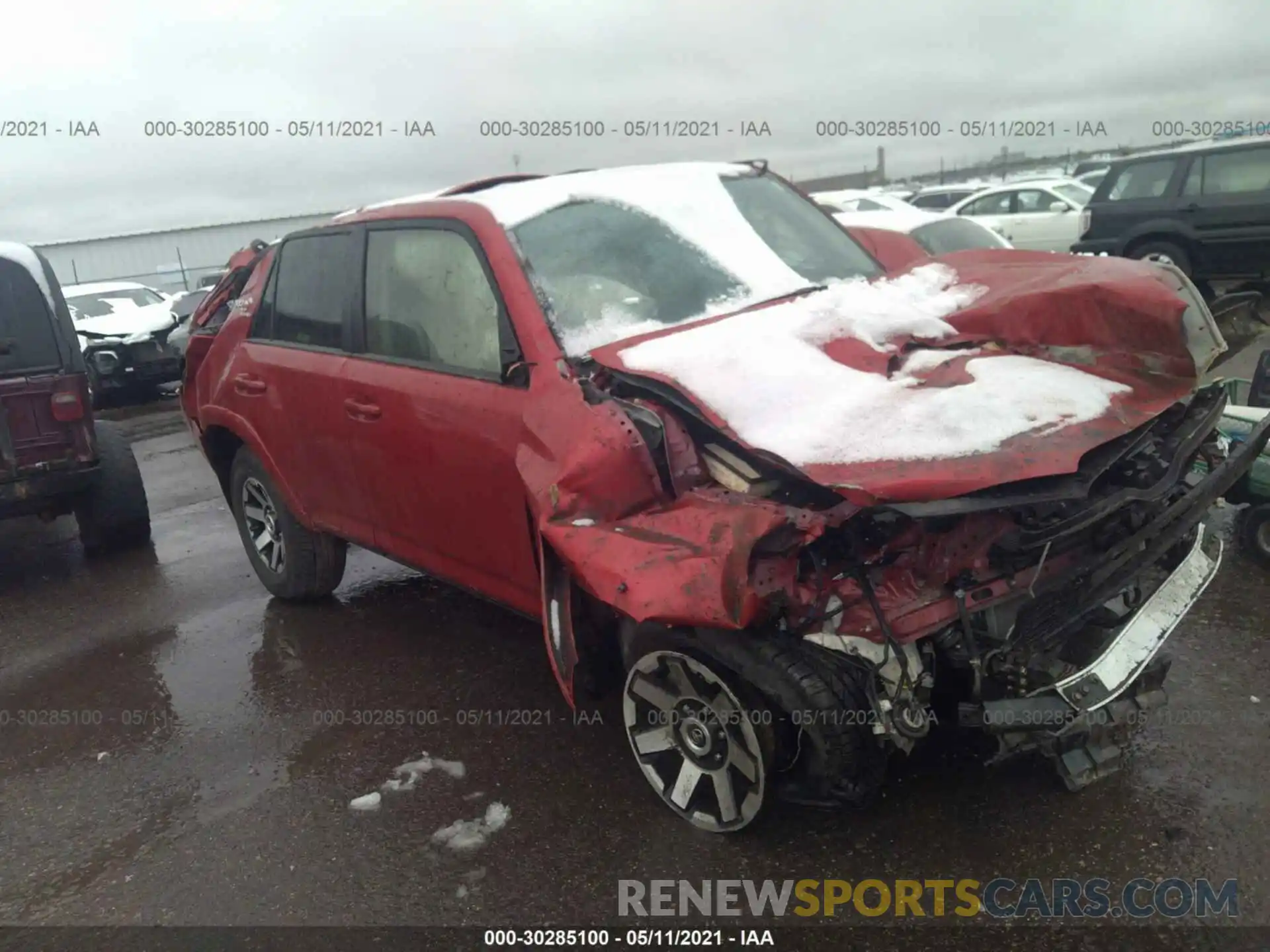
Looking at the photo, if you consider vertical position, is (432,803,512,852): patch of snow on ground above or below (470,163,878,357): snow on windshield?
below

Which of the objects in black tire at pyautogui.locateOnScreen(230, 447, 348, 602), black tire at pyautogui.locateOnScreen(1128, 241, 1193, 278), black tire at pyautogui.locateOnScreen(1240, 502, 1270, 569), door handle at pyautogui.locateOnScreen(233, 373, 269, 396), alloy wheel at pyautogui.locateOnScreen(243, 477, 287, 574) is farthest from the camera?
black tire at pyautogui.locateOnScreen(1128, 241, 1193, 278)

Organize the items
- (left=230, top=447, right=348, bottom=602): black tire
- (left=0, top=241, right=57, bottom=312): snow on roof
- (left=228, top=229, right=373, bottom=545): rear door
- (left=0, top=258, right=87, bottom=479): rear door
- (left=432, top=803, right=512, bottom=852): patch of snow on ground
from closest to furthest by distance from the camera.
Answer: (left=432, top=803, right=512, bottom=852): patch of snow on ground < (left=228, top=229, right=373, bottom=545): rear door < (left=230, top=447, right=348, bottom=602): black tire < (left=0, top=258, right=87, bottom=479): rear door < (left=0, top=241, right=57, bottom=312): snow on roof

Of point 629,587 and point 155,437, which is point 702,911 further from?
point 155,437

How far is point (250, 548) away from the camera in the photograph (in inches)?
197

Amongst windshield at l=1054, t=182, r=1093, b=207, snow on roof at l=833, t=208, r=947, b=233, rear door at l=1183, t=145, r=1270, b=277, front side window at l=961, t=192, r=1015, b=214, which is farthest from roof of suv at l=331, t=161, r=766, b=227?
windshield at l=1054, t=182, r=1093, b=207

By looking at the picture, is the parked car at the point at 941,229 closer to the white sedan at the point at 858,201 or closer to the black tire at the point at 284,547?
the white sedan at the point at 858,201

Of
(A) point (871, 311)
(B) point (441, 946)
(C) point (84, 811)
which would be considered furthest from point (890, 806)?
(C) point (84, 811)

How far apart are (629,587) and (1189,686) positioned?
2.21m

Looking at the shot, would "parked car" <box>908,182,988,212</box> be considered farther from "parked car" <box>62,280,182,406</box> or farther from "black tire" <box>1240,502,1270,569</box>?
"black tire" <box>1240,502,1270,569</box>

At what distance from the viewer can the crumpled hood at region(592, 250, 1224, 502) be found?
232cm

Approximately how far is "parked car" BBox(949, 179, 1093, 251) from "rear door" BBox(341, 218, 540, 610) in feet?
34.5

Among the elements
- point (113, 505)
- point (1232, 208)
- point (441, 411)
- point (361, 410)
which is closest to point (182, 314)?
point (113, 505)

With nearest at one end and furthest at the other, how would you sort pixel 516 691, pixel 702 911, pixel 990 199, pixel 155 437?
pixel 702 911
pixel 516 691
pixel 155 437
pixel 990 199

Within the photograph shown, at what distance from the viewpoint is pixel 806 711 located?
235 centimetres
